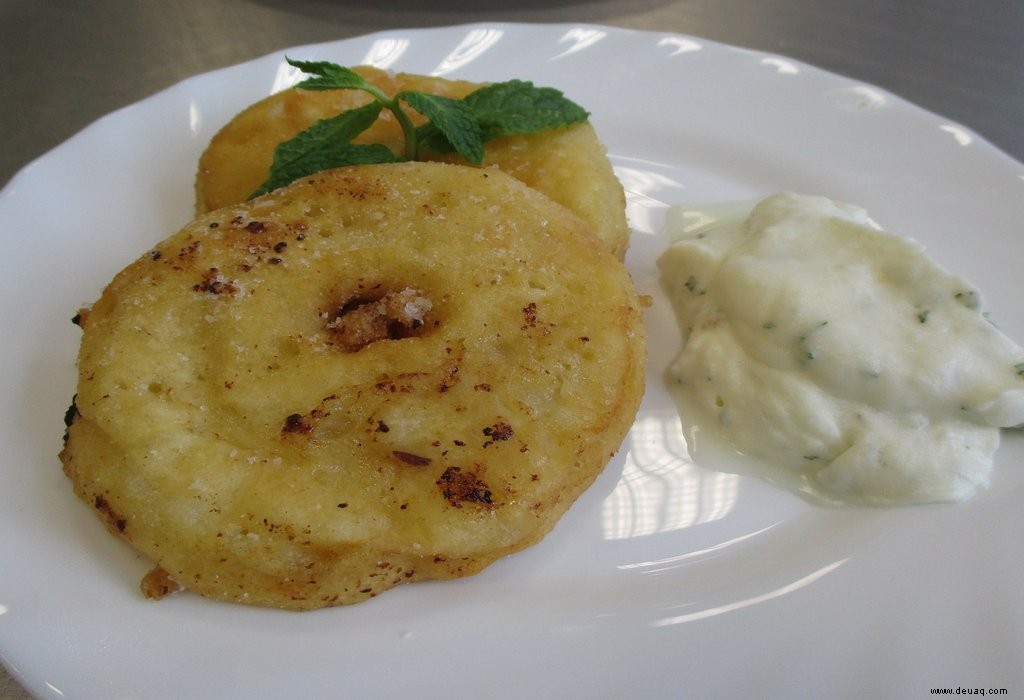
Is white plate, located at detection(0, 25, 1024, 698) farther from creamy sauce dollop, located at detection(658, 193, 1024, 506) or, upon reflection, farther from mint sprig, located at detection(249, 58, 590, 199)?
mint sprig, located at detection(249, 58, 590, 199)

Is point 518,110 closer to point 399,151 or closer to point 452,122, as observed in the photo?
point 452,122

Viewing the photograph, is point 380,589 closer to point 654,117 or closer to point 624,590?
point 624,590

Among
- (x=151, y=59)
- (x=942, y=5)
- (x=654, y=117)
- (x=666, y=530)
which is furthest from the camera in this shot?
(x=942, y=5)

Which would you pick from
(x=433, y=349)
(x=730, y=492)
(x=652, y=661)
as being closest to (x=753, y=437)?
(x=730, y=492)

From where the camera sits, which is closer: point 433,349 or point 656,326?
point 433,349

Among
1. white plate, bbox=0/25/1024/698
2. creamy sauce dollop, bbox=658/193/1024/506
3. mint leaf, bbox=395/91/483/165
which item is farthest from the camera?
mint leaf, bbox=395/91/483/165

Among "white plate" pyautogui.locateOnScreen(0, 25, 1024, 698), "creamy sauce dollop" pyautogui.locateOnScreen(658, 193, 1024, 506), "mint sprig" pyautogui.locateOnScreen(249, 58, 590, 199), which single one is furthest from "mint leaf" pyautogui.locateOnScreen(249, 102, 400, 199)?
"creamy sauce dollop" pyautogui.locateOnScreen(658, 193, 1024, 506)
